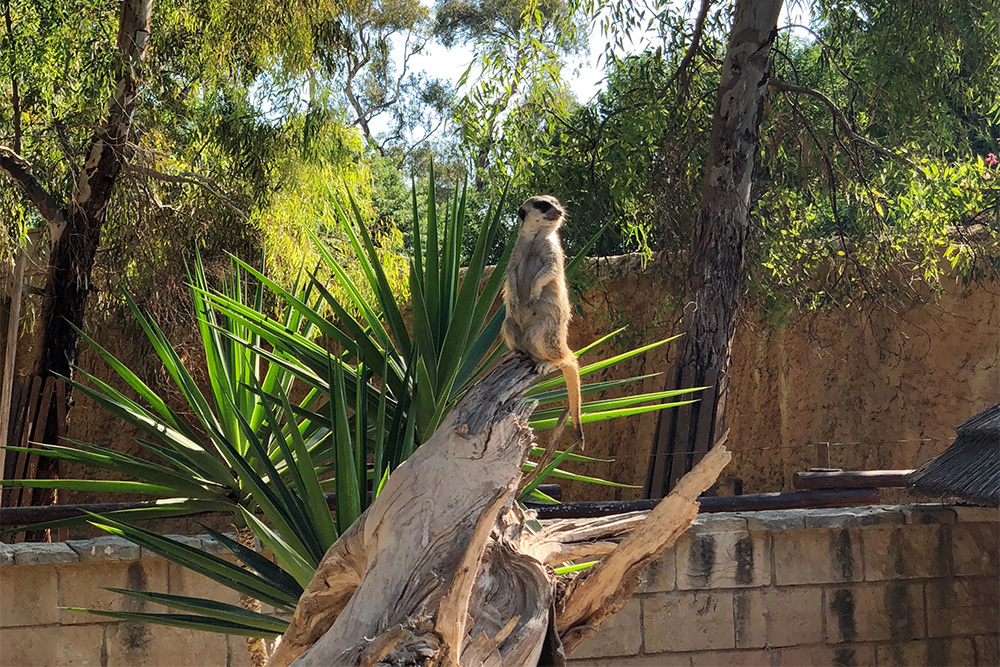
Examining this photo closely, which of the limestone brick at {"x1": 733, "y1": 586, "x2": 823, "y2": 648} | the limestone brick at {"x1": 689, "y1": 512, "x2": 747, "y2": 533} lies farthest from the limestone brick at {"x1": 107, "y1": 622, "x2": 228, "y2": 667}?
the limestone brick at {"x1": 733, "y1": 586, "x2": 823, "y2": 648}

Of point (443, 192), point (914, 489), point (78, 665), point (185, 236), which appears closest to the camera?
point (78, 665)

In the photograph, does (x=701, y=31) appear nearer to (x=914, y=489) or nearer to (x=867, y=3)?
(x=867, y=3)

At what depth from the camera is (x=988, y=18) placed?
659cm

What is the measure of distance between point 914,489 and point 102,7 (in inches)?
226

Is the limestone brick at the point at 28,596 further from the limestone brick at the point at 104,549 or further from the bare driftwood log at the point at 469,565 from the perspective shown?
the bare driftwood log at the point at 469,565

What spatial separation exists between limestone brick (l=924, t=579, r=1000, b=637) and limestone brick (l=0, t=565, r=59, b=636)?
4.02 metres

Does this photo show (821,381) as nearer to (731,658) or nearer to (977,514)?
(977,514)

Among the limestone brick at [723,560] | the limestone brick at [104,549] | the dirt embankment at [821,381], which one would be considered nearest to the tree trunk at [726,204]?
the limestone brick at [723,560]

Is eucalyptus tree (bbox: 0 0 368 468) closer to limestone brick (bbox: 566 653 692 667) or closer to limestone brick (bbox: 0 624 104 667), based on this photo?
limestone brick (bbox: 0 624 104 667)

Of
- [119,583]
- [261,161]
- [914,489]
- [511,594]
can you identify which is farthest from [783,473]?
[511,594]

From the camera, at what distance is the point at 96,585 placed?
4.04m

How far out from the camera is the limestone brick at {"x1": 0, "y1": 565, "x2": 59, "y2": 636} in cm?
395

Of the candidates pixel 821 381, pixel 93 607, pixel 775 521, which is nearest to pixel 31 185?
pixel 93 607

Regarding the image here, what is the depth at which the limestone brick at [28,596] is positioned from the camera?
395cm
